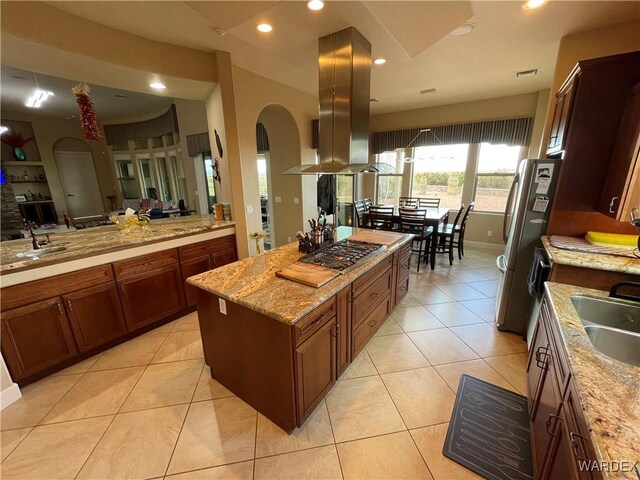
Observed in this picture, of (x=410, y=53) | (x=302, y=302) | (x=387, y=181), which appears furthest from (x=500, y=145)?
(x=302, y=302)

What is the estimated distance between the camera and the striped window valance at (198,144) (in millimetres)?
4861

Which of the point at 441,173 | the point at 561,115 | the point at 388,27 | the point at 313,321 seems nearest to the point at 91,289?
the point at 313,321

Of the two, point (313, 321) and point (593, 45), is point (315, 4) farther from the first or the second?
point (593, 45)

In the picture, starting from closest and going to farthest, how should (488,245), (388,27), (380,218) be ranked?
(388,27), (380,218), (488,245)

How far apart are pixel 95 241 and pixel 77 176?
650 cm

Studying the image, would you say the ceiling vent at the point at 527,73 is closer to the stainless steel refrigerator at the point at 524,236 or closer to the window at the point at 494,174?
the window at the point at 494,174

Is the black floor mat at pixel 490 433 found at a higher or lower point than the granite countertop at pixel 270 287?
lower

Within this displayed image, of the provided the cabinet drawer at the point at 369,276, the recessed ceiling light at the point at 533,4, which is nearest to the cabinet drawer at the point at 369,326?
the cabinet drawer at the point at 369,276

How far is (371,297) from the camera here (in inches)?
86.0

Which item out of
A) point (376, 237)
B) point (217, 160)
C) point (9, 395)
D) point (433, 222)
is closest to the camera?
point (9, 395)

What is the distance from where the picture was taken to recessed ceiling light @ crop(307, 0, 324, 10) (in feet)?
5.48

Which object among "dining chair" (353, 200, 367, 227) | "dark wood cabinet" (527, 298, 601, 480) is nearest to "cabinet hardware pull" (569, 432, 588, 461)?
"dark wood cabinet" (527, 298, 601, 480)

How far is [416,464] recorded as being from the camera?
4.66 ft

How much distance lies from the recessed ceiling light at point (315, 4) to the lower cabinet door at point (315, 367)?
2.07 meters
